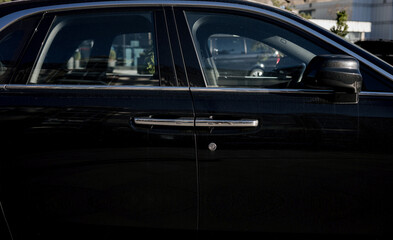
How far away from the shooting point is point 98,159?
6.73 feet

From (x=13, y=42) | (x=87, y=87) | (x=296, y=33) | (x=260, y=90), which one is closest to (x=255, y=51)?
(x=296, y=33)

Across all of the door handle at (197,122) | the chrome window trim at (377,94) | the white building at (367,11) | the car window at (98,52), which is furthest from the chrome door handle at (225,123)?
the white building at (367,11)

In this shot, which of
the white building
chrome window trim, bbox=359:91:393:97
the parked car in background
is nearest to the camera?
chrome window trim, bbox=359:91:393:97

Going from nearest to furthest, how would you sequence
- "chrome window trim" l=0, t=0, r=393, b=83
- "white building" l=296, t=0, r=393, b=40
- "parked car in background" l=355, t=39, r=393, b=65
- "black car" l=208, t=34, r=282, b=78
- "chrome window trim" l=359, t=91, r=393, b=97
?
1. "chrome window trim" l=359, t=91, r=393, b=97
2. "chrome window trim" l=0, t=0, r=393, b=83
3. "black car" l=208, t=34, r=282, b=78
4. "parked car in background" l=355, t=39, r=393, b=65
5. "white building" l=296, t=0, r=393, b=40

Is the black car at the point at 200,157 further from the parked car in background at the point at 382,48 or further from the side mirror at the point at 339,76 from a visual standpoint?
the parked car in background at the point at 382,48

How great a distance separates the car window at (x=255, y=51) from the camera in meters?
2.28

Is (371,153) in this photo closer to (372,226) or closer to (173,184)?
(372,226)

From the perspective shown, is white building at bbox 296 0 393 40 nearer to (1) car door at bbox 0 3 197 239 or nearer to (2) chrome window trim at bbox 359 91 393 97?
(2) chrome window trim at bbox 359 91 393 97

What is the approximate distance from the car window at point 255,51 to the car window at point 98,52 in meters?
0.31

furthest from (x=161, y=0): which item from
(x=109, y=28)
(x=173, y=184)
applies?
(x=173, y=184)

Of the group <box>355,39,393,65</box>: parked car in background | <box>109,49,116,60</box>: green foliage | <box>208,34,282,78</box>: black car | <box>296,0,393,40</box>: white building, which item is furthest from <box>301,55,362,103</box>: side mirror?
<box>296,0,393,40</box>: white building

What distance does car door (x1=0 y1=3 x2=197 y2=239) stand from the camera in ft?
6.70

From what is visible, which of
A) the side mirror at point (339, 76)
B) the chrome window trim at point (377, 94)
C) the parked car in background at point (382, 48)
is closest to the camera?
the side mirror at point (339, 76)

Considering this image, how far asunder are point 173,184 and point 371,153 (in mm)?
1037
